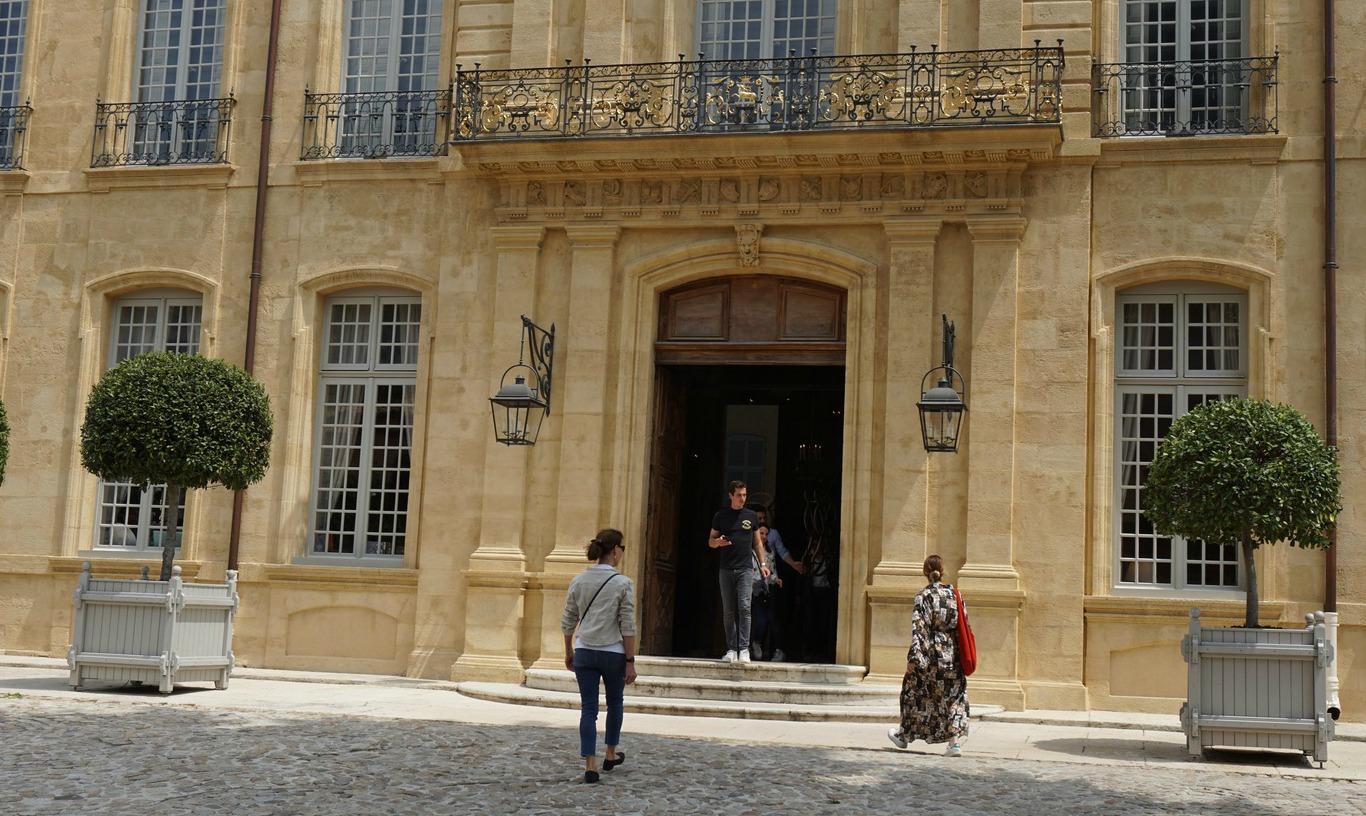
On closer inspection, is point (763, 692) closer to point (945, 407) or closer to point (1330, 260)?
point (945, 407)

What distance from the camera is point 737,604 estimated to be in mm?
14023

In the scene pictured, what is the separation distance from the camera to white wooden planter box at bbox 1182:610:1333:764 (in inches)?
414

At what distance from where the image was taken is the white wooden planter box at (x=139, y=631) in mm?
12797

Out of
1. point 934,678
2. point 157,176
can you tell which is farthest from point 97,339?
point 934,678

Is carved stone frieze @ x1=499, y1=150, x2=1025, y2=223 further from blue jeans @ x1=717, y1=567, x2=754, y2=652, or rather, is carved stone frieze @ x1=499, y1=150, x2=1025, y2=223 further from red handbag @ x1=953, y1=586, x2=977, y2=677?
red handbag @ x1=953, y1=586, x2=977, y2=677

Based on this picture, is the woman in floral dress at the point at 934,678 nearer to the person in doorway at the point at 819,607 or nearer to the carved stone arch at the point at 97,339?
the person in doorway at the point at 819,607

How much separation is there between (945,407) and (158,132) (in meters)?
9.45

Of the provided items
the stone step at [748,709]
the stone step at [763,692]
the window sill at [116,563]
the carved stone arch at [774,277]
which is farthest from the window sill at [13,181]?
the stone step at [763,692]

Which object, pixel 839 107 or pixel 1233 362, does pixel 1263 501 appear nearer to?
pixel 1233 362

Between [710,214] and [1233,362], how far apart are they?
16.8ft

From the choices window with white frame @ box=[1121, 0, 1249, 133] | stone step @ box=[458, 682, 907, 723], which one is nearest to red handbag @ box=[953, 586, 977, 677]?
stone step @ box=[458, 682, 907, 723]

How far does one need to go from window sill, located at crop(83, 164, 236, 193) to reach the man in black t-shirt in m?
6.76

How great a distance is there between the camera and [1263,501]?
10508mm

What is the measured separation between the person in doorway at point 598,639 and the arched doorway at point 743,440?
594cm
